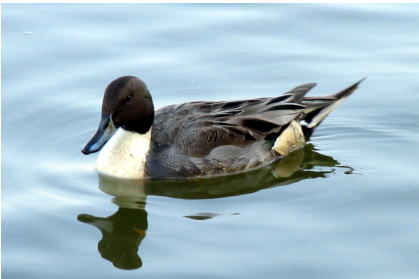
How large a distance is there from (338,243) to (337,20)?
19.4 feet

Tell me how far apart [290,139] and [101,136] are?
2309mm

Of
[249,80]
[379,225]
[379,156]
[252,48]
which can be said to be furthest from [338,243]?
[252,48]

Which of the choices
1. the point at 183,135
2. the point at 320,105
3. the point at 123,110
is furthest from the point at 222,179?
the point at 320,105

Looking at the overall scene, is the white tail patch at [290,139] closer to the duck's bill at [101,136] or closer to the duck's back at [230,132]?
the duck's back at [230,132]

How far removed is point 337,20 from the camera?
14.5 meters

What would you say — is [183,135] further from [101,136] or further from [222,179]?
[101,136]

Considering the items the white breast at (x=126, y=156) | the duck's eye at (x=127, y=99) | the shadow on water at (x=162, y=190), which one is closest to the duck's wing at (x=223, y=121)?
the white breast at (x=126, y=156)

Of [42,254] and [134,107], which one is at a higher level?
[134,107]

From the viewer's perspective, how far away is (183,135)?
36.0ft

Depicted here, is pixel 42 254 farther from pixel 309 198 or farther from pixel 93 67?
pixel 93 67

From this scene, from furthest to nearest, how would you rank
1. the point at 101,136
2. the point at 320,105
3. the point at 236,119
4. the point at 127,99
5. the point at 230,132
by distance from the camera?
the point at 320,105, the point at 236,119, the point at 230,132, the point at 127,99, the point at 101,136

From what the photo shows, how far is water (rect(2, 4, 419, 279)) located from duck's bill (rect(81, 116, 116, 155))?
1.34ft

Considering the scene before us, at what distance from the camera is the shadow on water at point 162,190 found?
948cm

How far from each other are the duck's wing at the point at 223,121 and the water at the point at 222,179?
429 mm
